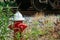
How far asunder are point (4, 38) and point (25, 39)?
1.18 feet

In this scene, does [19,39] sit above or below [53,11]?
above

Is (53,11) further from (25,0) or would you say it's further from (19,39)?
(19,39)

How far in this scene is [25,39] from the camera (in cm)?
464

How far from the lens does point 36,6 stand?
12719mm

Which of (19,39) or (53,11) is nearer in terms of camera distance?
(19,39)

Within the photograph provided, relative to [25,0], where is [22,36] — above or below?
above

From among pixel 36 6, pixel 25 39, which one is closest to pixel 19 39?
pixel 25 39

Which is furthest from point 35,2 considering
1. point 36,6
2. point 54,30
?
point 54,30

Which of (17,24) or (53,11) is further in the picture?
(53,11)

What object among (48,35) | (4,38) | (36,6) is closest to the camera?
(4,38)

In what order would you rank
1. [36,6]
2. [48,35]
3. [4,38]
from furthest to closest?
[36,6] < [48,35] < [4,38]

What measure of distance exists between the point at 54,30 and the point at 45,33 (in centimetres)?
37

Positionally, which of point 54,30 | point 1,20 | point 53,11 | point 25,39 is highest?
point 1,20

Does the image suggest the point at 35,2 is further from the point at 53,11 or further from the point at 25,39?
the point at 25,39
